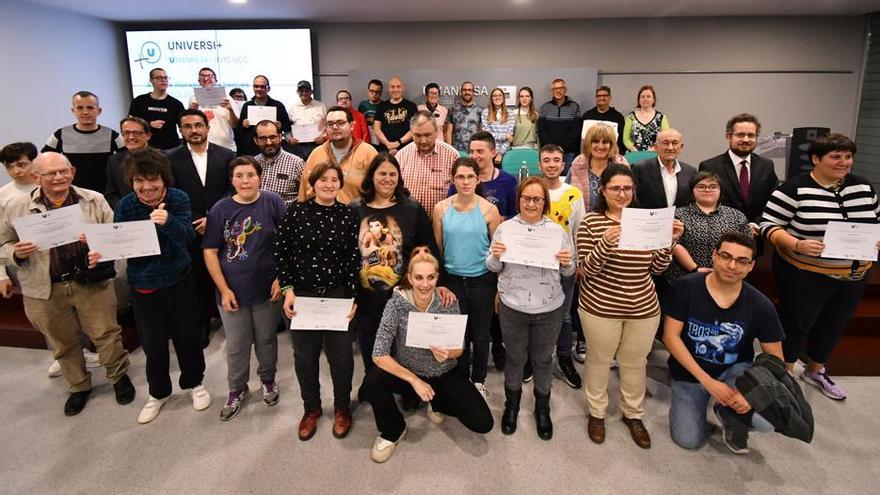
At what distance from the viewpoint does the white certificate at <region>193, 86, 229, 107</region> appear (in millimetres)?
4387

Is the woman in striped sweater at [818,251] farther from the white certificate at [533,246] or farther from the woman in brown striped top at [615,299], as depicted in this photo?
the white certificate at [533,246]

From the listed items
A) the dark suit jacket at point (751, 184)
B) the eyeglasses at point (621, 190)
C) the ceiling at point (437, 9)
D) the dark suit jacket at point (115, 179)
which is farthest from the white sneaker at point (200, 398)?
the ceiling at point (437, 9)

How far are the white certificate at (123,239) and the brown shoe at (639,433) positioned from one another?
2702 millimetres

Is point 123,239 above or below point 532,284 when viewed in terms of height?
above

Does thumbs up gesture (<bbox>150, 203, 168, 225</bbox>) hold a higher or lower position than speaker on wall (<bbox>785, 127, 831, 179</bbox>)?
lower

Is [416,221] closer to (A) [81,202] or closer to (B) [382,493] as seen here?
(B) [382,493]

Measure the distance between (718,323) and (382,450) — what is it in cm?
181

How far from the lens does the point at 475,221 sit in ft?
7.86

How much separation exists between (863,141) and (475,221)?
7.35 m

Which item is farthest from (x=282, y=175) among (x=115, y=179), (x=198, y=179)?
(x=115, y=179)

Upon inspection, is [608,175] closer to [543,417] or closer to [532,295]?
[532,295]

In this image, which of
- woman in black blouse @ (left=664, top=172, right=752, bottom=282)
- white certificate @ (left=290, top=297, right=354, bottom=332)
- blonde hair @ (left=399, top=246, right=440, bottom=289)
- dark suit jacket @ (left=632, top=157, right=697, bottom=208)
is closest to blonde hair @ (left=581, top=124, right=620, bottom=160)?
dark suit jacket @ (left=632, top=157, right=697, bottom=208)

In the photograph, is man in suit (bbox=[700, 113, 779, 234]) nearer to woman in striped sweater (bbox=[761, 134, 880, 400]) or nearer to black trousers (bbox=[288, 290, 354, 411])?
woman in striped sweater (bbox=[761, 134, 880, 400])

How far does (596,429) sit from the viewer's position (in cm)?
241
